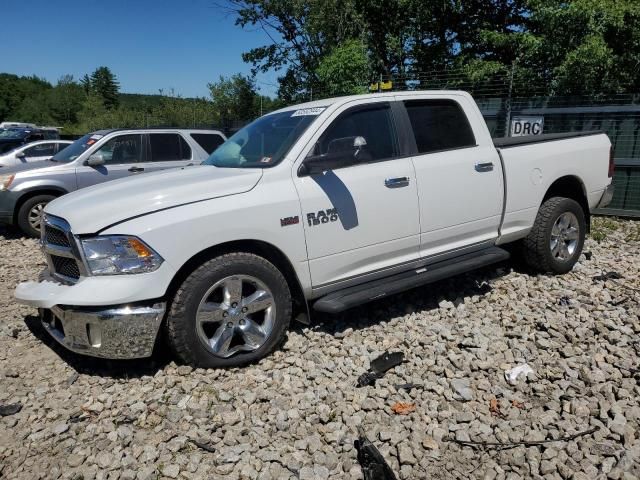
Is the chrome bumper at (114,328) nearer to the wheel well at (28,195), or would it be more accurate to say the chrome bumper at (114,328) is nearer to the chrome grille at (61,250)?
the chrome grille at (61,250)

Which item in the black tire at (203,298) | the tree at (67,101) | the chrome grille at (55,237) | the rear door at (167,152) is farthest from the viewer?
the tree at (67,101)

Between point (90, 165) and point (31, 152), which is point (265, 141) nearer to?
point (90, 165)

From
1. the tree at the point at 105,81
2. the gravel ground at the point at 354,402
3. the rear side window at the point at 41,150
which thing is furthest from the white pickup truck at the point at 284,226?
the tree at the point at 105,81

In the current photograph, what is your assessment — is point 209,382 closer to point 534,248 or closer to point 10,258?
point 534,248

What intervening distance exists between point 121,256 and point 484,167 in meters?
3.21

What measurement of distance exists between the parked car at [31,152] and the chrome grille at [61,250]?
858cm

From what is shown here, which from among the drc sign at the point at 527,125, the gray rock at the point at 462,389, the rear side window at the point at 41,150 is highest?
the rear side window at the point at 41,150

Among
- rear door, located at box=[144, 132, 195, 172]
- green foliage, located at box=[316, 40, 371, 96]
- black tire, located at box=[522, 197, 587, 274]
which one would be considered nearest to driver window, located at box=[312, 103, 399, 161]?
black tire, located at box=[522, 197, 587, 274]

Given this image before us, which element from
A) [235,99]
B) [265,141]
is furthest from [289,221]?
[235,99]

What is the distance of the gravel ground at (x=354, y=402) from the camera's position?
266 centimetres

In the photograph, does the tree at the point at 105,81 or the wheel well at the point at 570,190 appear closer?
the wheel well at the point at 570,190

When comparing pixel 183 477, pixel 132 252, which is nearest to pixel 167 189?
pixel 132 252

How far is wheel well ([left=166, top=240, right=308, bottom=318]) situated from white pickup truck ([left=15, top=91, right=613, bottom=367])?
0.04 ft

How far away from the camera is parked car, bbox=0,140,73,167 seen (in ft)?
36.6
